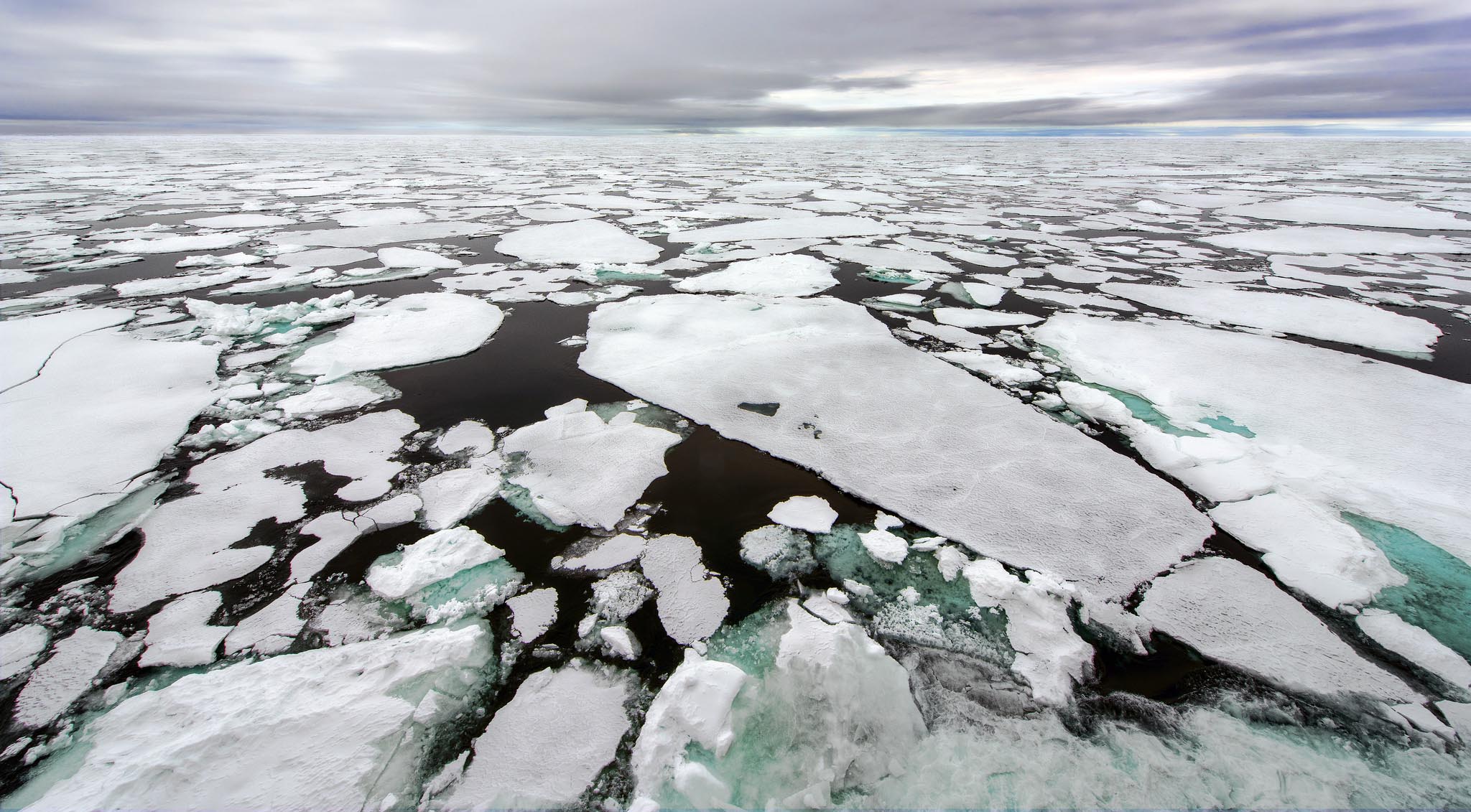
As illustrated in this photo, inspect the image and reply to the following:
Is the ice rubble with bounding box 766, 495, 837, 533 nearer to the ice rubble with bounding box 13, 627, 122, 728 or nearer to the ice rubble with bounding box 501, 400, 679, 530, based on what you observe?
the ice rubble with bounding box 501, 400, 679, 530

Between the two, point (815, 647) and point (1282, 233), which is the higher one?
point (1282, 233)

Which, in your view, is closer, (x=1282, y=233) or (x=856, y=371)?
(x=856, y=371)

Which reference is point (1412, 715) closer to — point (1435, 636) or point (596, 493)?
point (1435, 636)

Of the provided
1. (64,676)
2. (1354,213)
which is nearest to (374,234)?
(64,676)

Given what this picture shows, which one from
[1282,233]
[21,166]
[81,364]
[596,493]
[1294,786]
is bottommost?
[1294,786]

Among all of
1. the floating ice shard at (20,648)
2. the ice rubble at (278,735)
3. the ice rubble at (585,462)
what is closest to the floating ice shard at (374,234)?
the ice rubble at (585,462)

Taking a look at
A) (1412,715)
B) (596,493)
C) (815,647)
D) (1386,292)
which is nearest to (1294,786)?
(1412,715)

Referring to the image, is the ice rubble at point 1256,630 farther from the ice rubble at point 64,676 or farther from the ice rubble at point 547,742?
the ice rubble at point 64,676
